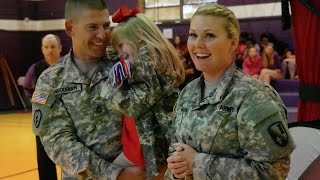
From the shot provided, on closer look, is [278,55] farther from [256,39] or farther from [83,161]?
[83,161]

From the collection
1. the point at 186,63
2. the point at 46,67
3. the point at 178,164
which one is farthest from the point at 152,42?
the point at 186,63

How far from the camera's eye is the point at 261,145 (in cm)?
145

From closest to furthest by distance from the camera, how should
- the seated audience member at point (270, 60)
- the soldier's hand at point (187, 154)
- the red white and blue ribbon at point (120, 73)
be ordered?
the soldier's hand at point (187, 154), the red white and blue ribbon at point (120, 73), the seated audience member at point (270, 60)

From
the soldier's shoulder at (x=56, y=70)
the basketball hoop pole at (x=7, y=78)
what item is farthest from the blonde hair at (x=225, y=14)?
the basketball hoop pole at (x=7, y=78)

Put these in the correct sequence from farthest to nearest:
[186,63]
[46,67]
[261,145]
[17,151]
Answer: [186,63], [17,151], [46,67], [261,145]

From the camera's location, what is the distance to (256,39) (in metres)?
11.0

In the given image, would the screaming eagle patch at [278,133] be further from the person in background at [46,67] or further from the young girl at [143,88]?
the person in background at [46,67]

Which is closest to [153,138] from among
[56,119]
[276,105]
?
[56,119]

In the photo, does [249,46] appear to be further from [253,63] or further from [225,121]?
[225,121]

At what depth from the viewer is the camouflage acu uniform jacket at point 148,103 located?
5.97 ft

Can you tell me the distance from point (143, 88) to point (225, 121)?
0.43 metres

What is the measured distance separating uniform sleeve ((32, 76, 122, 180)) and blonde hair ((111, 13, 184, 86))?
1.31 feet

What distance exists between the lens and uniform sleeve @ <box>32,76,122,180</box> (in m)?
1.94

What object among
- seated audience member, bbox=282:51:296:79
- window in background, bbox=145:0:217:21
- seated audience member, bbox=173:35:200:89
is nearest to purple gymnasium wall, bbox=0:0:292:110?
window in background, bbox=145:0:217:21
